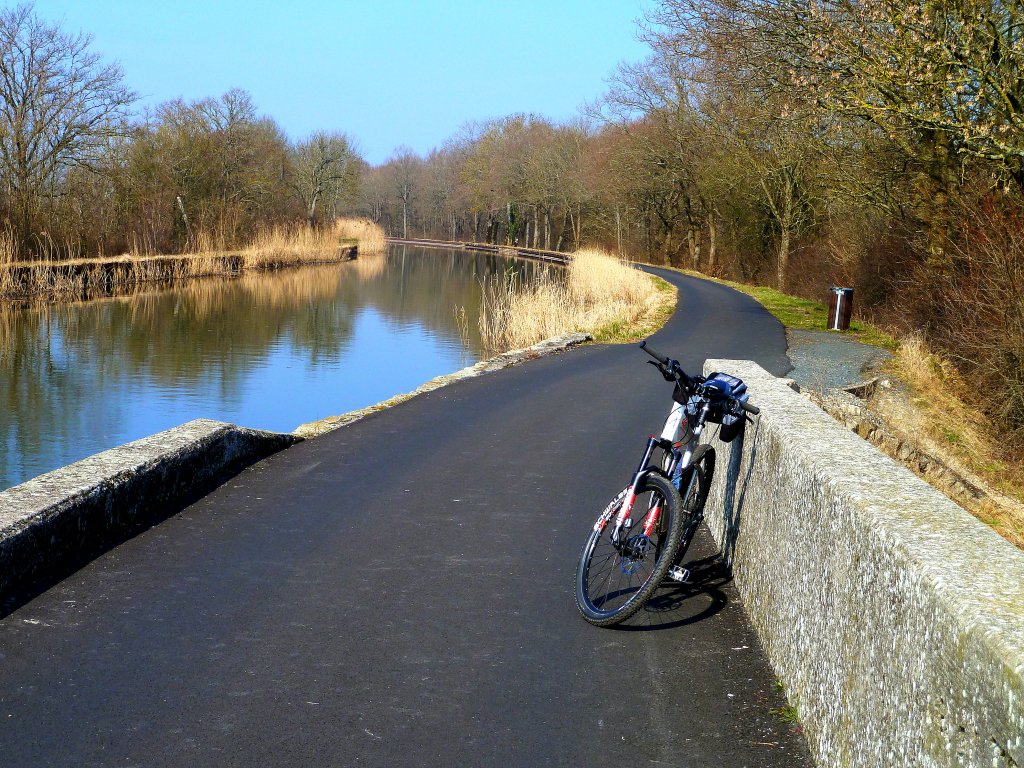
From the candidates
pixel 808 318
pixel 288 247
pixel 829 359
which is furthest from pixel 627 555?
pixel 288 247

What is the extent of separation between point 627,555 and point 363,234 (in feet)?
232

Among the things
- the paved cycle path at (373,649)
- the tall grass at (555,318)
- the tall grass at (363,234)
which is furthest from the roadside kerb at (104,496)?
the tall grass at (363,234)

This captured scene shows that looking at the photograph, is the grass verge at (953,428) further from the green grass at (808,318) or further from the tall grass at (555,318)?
the tall grass at (555,318)

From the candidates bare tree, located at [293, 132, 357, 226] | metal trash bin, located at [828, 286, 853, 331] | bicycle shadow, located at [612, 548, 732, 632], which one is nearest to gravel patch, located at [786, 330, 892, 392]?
metal trash bin, located at [828, 286, 853, 331]

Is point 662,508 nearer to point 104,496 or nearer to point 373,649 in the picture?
point 373,649

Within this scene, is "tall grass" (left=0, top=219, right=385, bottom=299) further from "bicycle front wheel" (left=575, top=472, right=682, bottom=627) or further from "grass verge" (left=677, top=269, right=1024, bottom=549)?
"bicycle front wheel" (left=575, top=472, right=682, bottom=627)

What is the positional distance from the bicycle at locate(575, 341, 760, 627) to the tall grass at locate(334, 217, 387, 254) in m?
66.3

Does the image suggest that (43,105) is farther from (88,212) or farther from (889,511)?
(889,511)

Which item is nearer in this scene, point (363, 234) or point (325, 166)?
point (363, 234)

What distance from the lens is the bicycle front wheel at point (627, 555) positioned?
520 cm

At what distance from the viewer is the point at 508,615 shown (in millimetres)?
5516

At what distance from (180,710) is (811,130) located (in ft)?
64.8

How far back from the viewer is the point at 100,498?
6.42 m

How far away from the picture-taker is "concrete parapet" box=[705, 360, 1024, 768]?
252cm
